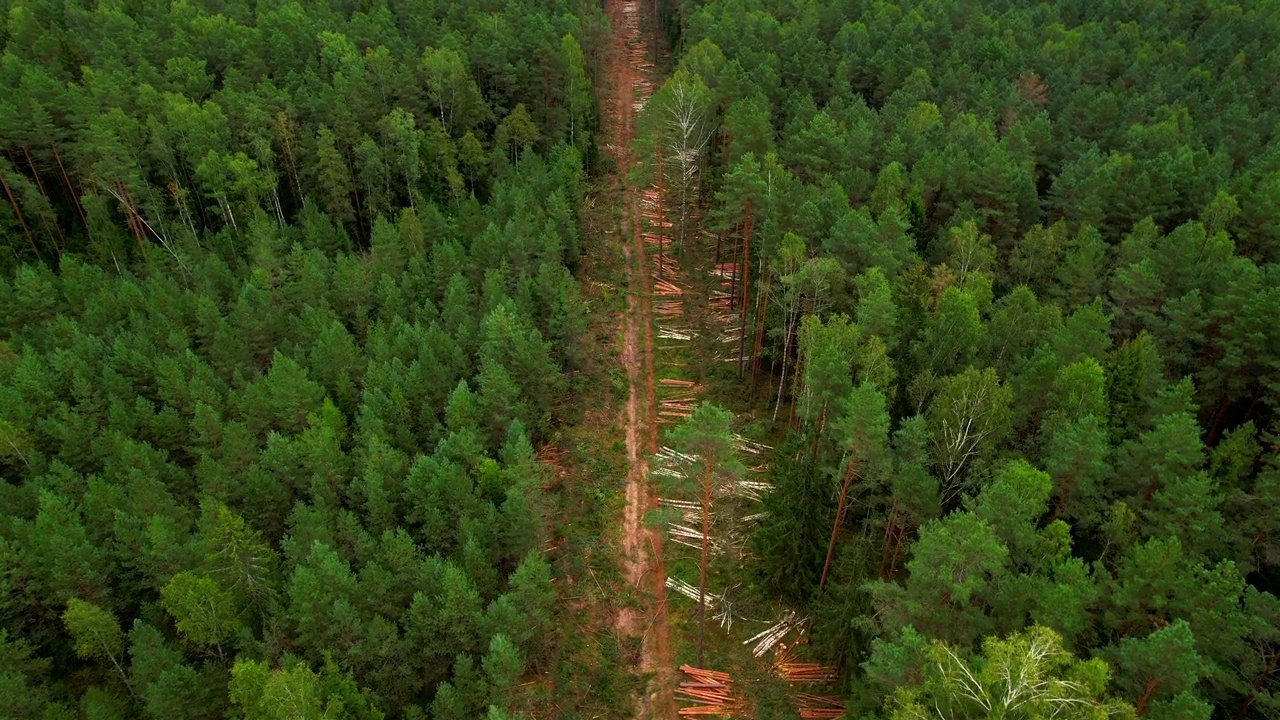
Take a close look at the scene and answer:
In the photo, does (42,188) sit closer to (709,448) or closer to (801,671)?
(709,448)

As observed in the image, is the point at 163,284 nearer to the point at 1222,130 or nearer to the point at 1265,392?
the point at 1265,392

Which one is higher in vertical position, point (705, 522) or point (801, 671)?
point (705, 522)

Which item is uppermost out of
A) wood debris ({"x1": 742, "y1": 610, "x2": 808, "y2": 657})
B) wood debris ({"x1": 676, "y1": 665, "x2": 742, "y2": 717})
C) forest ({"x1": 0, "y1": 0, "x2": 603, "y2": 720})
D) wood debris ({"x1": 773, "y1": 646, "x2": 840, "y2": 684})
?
forest ({"x1": 0, "y1": 0, "x2": 603, "y2": 720})

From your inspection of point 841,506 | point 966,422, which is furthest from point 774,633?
point 966,422

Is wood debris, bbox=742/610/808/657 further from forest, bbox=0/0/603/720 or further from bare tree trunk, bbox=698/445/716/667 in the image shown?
forest, bbox=0/0/603/720

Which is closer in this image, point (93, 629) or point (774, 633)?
point (93, 629)

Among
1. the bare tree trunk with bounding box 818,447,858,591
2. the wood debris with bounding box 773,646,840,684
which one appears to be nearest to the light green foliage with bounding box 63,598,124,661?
the wood debris with bounding box 773,646,840,684

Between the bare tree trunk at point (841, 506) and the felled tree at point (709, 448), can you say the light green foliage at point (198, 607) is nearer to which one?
the felled tree at point (709, 448)
